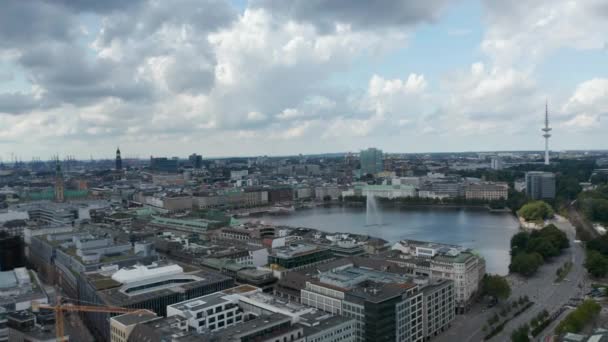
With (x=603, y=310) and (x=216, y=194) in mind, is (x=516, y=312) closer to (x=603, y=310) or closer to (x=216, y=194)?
(x=603, y=310)

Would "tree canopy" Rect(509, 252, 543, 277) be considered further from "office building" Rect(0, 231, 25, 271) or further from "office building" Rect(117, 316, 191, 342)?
"office building" Rect(0, 231, 25, 271)

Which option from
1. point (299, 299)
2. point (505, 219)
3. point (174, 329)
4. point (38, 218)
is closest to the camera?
point (174, 329)

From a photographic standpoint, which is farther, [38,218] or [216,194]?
[216,194]

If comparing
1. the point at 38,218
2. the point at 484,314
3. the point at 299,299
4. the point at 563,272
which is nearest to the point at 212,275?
the point at 299,299

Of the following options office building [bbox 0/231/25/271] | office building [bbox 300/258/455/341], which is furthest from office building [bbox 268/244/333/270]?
office building [bbox 0/231/25/271]

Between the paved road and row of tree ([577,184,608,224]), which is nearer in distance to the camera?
the paved road

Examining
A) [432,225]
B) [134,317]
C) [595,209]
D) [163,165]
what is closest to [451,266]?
[134,317]

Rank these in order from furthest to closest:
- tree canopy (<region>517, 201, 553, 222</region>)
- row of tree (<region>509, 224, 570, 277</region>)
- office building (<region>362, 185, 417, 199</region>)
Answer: office building (<region>362, 185, 417, 199</region>)
tree canopy (<region>517, 201, 553, 222</region>)
row of tree (<region>509, 224, 570, 277</region>)
